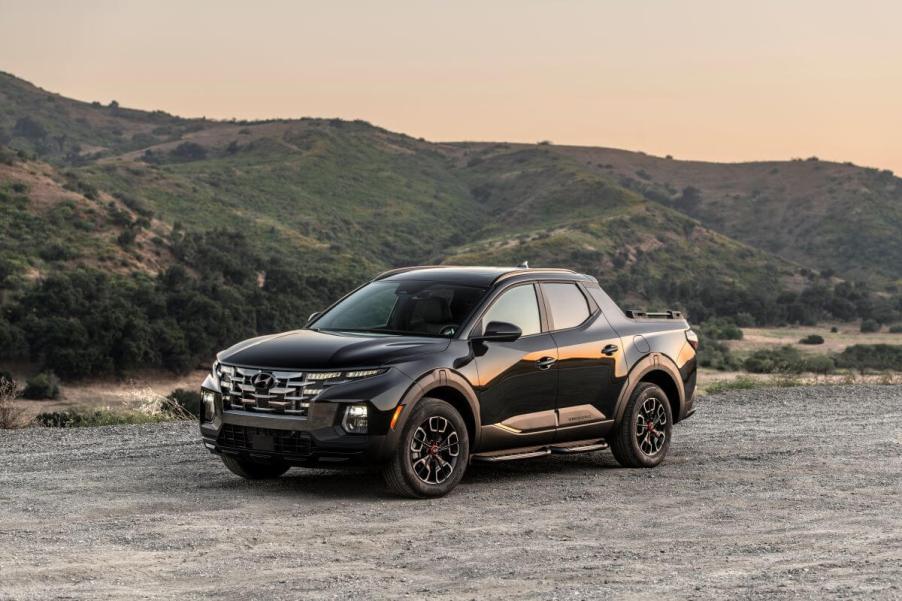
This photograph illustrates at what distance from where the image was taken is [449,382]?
9773mm

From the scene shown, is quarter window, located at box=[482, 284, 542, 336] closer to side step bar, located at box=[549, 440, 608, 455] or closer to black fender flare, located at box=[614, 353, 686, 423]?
side step bar, located at box=[549, 440, 608, 455]

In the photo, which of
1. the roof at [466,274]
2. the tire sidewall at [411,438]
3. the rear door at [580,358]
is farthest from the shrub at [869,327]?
the tire sidewall at [411,438]

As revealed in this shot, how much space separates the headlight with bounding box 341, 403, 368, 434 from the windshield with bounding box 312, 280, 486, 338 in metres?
1.13

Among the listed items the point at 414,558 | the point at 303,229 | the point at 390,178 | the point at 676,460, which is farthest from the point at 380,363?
the point at 390,178

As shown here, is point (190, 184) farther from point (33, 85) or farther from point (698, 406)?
point (698, 406)

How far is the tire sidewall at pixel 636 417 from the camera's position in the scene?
11.5m

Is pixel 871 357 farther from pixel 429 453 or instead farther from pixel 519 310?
pixel 429 453

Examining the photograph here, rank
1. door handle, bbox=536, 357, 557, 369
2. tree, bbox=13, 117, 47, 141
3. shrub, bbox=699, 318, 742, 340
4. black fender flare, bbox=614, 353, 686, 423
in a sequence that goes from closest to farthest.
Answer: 1. door handle, bbox=536, 357, 557, 369
2. black fender flare, bbox=614, 353, 686, 423
3. shrub, bbox=699, 318, 742, 340
4. tree, bbox=13, 117, 47, 141

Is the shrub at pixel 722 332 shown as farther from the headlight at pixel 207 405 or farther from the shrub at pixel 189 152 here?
the shrub at pixel 189 152

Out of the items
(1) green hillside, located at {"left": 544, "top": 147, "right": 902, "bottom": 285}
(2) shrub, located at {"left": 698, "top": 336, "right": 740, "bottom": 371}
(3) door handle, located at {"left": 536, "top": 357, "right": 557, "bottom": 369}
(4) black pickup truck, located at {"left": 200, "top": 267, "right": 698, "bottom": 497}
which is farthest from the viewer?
(1) green hillside, located at {"left": 544, "top": 147, "right": 902, "bottom": 285}

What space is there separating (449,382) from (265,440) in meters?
1.50

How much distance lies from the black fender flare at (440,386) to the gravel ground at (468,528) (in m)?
0.60

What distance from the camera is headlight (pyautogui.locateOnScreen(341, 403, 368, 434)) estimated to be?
9.38m

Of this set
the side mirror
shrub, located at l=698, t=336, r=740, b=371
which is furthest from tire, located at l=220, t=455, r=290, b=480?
shrub, located at l=698, t=336, r=740, b=371
